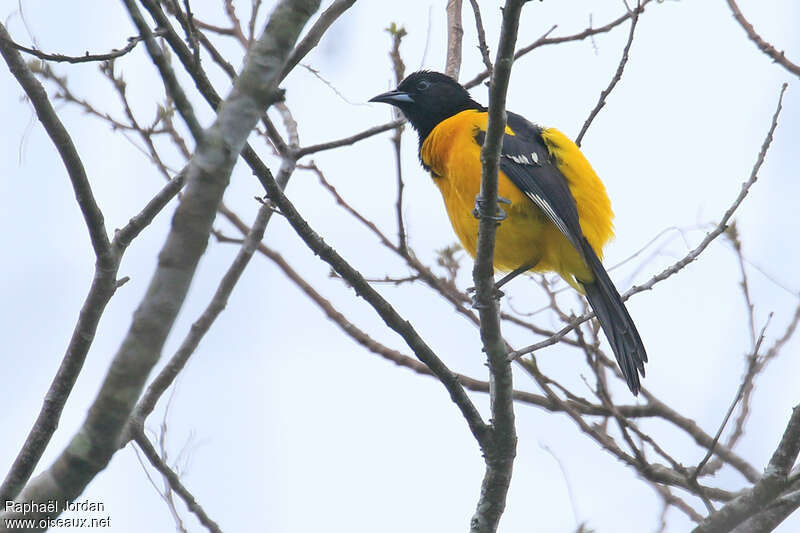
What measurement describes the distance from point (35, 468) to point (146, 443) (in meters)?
0.45

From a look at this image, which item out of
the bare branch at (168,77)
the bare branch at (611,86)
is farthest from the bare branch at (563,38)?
the bare branch at (168,77)

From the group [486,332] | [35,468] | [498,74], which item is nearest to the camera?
[498,74]

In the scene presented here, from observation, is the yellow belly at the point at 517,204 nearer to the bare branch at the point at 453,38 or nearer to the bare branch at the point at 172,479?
the bare branch at the point at 453,38

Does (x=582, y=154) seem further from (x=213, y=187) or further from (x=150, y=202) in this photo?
(x=213, y=187)

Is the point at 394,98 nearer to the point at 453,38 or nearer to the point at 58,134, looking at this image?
the point at 453,38

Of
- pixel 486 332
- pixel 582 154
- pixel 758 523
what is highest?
pixel 582 154

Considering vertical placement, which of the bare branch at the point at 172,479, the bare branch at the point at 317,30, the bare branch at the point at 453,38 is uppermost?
the bare branch at the point at 453,38

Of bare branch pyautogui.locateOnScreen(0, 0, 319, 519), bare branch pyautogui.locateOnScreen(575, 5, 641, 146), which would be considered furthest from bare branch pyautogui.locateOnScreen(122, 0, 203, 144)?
bare branch pyautogui.locateOnScreen(575, 5, 641, 146)

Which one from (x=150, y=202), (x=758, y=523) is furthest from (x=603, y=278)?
(x=150, y=202)

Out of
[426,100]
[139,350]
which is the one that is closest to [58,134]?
[139,350]

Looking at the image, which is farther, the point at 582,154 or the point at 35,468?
the point at 582,154

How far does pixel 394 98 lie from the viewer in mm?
6016

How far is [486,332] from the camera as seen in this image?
3736mm

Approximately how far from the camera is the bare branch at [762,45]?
3922 millimetres
